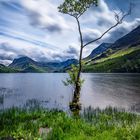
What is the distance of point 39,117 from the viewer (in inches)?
1257

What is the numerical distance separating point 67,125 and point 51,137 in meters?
5.00

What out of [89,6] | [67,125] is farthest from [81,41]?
[67,125]

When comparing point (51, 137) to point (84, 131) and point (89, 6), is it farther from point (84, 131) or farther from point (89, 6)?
point (89, 6)

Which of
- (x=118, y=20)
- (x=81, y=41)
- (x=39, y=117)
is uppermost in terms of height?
(x=118, y=20)

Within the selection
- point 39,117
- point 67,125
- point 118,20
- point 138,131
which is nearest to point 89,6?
point 118,20

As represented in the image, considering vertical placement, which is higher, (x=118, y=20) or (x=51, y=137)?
(x=118, y=20)

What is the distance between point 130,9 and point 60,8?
12445 mm

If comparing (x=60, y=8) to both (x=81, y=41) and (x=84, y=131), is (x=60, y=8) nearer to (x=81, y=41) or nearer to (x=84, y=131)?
(x=81, y=41)

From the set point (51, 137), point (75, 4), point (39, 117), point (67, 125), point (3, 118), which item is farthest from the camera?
point (75, 4)

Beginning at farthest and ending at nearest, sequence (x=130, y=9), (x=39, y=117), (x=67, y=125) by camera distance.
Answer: (x=130, y=9)
(x=39, y=117)
(x=67, y=125)

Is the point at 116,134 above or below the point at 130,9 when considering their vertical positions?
below

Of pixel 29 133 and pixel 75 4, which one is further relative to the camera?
pixel 75 4

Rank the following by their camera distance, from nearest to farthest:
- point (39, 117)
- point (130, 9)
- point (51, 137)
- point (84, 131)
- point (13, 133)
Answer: point (51, 137) < point (13, 133) < point (84, 131) < point (39, 117) < point (130, 9)

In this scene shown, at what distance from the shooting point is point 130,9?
5034 centimetres
